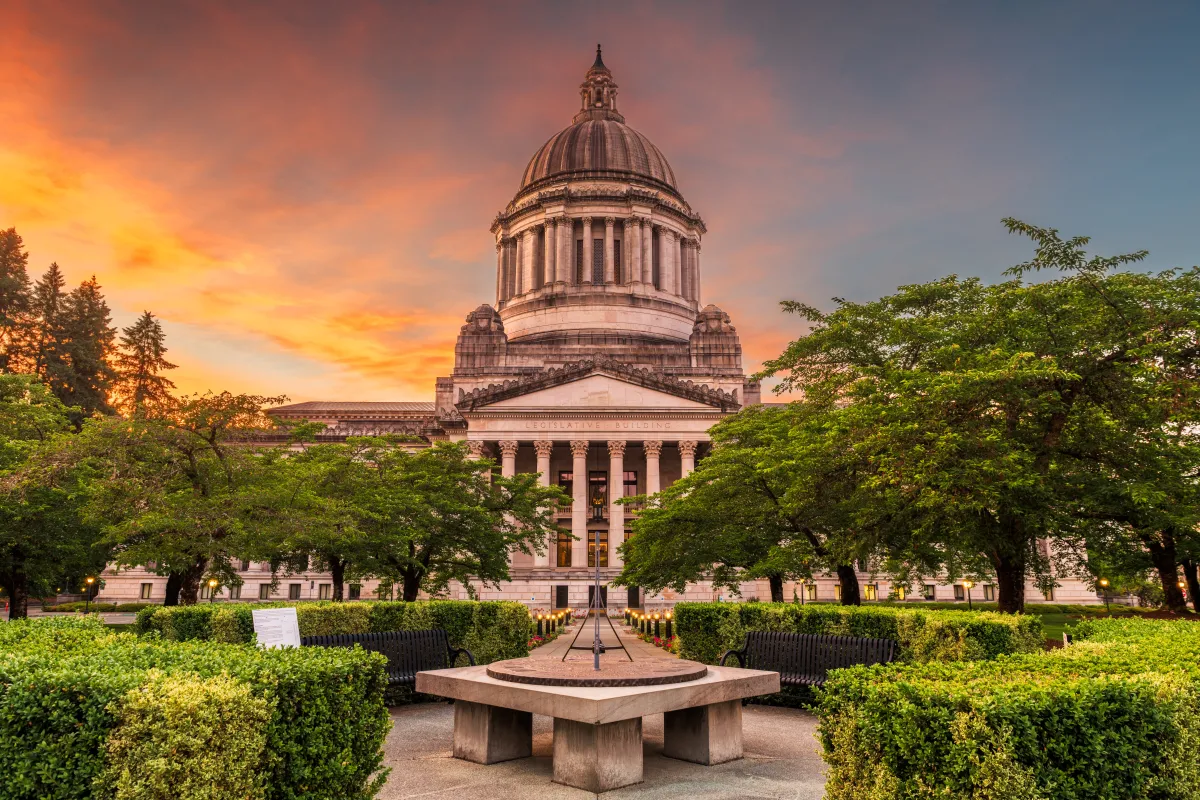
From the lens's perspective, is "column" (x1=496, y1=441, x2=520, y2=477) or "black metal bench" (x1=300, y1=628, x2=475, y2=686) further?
"column" (x1=496, y1=441, x2=520, y2=477)

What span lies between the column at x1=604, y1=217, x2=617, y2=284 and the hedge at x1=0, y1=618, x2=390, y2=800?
67624mm

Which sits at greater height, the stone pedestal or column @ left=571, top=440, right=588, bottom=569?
column @ left=571, top=440, right=588, bottom=569

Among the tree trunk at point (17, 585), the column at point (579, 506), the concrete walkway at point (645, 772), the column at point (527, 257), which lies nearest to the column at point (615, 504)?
the column at point (579, 506)

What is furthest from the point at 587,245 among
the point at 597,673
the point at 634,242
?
the point at 597,673

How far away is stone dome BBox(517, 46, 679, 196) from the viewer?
76875mm

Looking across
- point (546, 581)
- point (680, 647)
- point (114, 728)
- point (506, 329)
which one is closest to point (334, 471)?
point (680, 647)

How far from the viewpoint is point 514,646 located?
19.7 meters

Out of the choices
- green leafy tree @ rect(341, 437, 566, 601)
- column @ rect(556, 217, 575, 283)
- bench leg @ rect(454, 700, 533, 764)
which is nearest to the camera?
bench leg @ rect(454, 700, 533, 764)

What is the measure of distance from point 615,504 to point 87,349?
39117mm

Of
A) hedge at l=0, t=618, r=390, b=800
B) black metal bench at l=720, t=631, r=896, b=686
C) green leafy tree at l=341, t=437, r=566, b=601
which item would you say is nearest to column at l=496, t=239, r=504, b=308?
green leafy tree at l=341, t=437, r=566, b=601

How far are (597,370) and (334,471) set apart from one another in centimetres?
2910

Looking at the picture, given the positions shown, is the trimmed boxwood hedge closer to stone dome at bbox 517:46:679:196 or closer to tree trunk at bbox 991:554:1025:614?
tree trunk at bbox 991:554:1025:614

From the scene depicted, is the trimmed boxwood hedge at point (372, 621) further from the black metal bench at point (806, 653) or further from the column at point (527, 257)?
the column at point (527, 257)

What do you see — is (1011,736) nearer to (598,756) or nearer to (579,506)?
(598,756)
